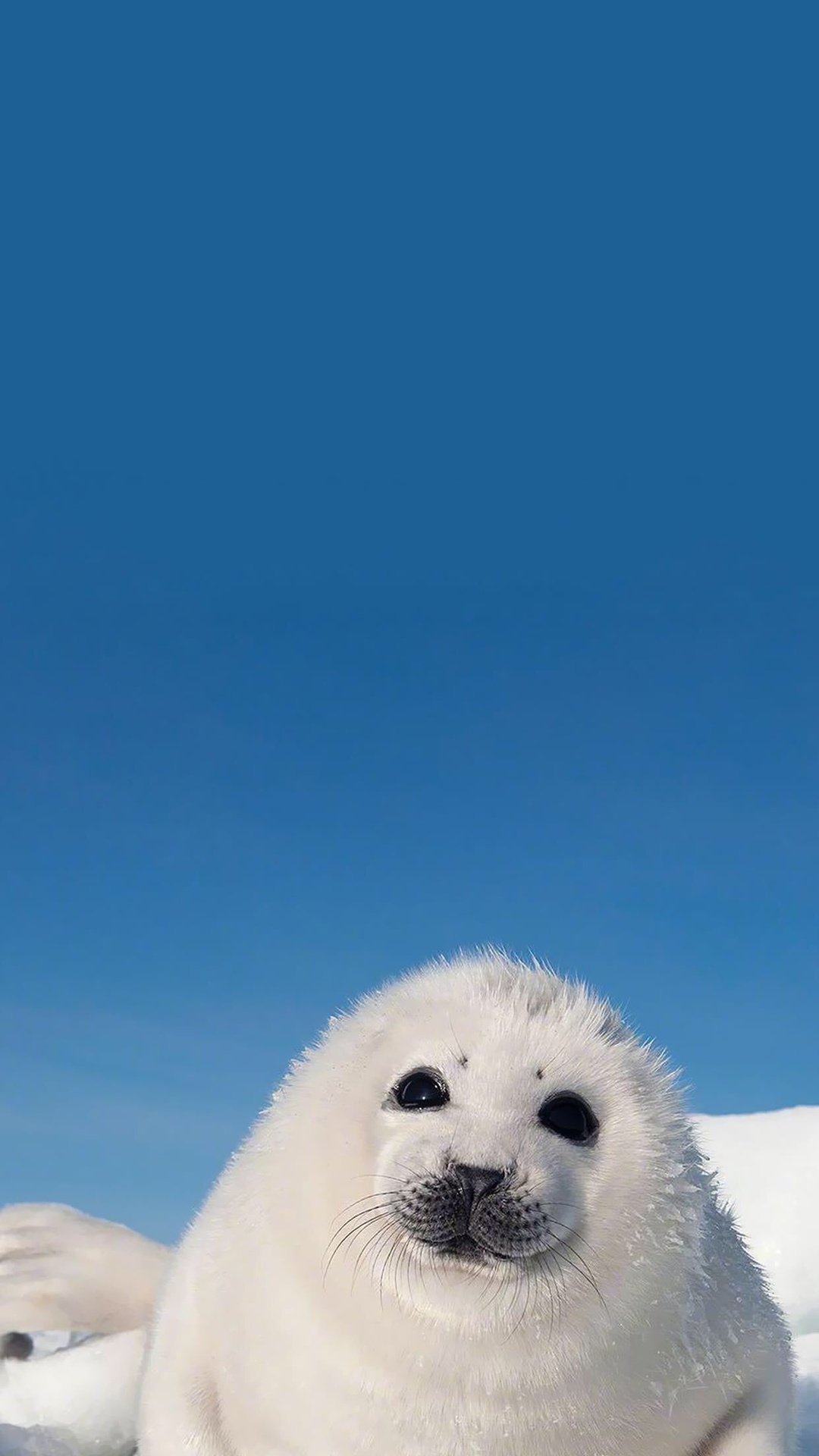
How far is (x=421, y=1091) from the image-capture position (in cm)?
351

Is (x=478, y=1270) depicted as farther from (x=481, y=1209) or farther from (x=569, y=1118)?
(x=569, y=1118)

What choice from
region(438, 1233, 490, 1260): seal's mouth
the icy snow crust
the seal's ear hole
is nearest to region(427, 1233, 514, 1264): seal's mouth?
region(438, 1233, 490, 1260): seal's mouth

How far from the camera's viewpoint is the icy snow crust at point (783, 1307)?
477 cm

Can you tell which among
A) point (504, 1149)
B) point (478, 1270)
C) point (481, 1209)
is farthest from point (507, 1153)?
point (478, 1270)

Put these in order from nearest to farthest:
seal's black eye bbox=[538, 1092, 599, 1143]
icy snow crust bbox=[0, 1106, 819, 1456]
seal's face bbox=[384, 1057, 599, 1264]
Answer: seal's face bbox=[384, 1057, 599, 1264] < seal's black eye bbox=[538, 1092, 599, 1143] < icy snow crust bbox=[0, 1106, 819, 1456]

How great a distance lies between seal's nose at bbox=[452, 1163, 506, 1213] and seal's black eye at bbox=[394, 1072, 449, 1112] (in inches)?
10.9

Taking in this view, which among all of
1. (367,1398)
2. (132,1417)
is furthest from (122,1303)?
(367,1398)

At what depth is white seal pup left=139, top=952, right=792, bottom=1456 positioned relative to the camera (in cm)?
323

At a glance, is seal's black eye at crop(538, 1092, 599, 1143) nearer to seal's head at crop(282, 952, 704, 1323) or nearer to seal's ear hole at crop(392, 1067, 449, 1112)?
seal's head at crop(282, 952, 704, 1323)

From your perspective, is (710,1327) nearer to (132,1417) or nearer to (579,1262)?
(579,1262)

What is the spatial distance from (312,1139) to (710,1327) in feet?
3.63

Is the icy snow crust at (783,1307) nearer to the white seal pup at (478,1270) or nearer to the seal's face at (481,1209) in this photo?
the white seal pup at (478,1270)

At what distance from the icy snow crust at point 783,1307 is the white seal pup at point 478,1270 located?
0.66m

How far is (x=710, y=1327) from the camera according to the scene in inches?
140
